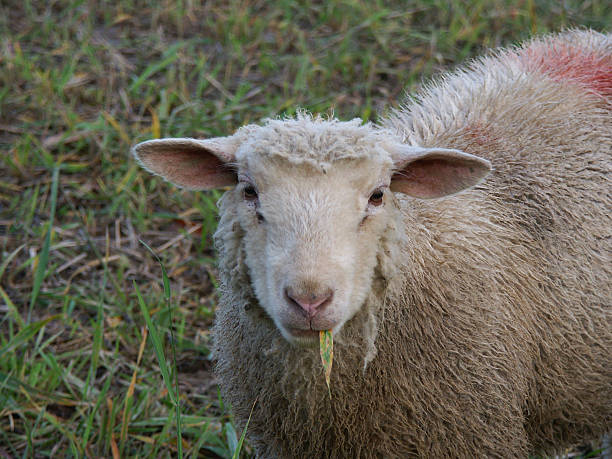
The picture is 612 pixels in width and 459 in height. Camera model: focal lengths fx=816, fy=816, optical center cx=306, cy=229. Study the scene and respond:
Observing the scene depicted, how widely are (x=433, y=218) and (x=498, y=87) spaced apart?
778mm

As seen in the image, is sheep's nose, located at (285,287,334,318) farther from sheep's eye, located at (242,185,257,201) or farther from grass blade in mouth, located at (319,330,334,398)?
sheep's eye, located at (242,185,257,201)

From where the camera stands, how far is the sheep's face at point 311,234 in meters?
2.16

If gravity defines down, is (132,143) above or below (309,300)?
below

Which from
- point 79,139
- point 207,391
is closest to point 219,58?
point 79,139

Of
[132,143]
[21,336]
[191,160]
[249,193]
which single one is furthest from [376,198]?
[132,143]

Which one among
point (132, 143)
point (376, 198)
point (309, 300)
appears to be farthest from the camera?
point (132, 143)

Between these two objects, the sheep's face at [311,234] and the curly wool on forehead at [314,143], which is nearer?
the sheep's face at [311,234]

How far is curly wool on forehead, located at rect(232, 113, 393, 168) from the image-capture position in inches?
92.4

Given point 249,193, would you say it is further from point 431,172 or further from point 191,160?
point 431,172

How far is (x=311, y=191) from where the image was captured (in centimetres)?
230

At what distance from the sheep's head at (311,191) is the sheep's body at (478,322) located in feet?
0.38

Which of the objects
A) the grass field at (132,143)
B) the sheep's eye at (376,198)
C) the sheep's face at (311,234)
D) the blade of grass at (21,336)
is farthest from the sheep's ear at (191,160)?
the blade of grass at (21,336)

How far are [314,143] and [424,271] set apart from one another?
629 millimetres

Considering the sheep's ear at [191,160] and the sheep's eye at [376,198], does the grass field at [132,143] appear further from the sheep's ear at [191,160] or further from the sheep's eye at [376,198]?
the sheep's eye at [376,198]
